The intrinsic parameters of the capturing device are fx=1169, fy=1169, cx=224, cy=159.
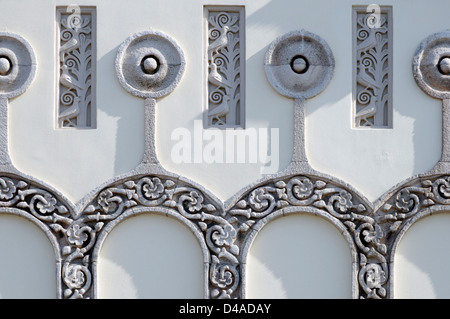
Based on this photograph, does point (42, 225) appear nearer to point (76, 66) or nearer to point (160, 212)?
point (160, 212)

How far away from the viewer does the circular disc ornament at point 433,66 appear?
12031mm

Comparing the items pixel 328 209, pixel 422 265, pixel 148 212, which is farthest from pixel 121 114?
pixel 422 265

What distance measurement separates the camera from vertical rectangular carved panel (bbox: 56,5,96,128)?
473 inches

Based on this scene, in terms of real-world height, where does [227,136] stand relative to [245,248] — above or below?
above

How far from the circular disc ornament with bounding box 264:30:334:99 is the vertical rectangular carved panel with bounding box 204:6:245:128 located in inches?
13.4

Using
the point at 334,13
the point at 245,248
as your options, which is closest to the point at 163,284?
the point at 245,248

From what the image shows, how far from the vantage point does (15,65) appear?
12.0m

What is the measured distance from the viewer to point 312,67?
474 inches

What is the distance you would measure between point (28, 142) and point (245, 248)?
2457 mm

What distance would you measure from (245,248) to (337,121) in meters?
1.62

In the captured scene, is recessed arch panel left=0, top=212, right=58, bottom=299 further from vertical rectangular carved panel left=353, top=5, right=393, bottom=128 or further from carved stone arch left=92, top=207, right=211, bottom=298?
vertical rectangular carved panel left=353, top=5, right=393, bottom=128
